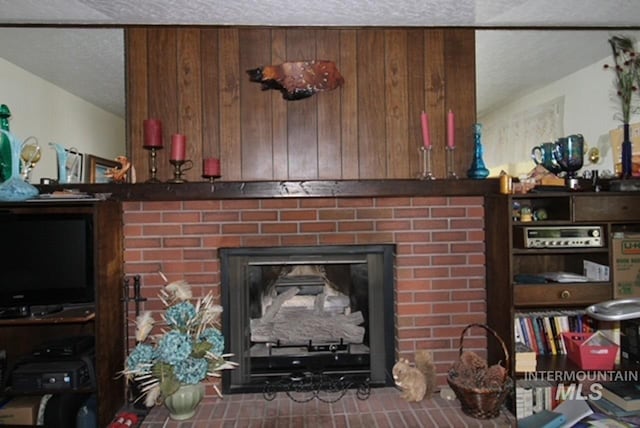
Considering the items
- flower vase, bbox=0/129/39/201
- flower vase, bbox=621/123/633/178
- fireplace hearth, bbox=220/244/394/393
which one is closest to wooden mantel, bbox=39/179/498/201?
flower vase, bbox=0/129/39/201

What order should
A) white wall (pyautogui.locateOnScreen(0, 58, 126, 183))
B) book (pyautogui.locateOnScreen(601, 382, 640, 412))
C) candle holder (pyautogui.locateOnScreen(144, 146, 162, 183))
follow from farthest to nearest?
1. white wall (pyautogui.locateOnScreen(0, 58, 126, 183))
2. candle holder (pyautogui.locateOnScreen(144, 146, 162, 183))
3. book (pyautogui.locateOnScreen(601, 382, 640, 412))

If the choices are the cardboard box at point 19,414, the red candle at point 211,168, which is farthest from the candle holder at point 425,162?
the cardboard box at point 19,414

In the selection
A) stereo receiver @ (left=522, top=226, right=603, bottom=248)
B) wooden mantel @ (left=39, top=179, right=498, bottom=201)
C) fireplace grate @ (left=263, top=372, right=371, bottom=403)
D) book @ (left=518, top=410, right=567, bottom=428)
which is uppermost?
wooden mantel @ (left=39, top=179, right=498, bottom=201)

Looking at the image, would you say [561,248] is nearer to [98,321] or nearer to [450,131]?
[450,131]

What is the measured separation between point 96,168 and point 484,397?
2.25 m

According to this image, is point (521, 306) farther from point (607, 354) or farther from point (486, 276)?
point (607, 354)

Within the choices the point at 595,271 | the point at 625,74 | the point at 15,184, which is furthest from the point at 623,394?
the point at 15,184

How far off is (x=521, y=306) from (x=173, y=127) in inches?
77.9

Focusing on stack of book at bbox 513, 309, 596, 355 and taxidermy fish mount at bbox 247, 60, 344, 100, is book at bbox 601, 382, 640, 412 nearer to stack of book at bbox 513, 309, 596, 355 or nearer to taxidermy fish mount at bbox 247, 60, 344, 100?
stack of book at bbox 513, 309, 596, 355

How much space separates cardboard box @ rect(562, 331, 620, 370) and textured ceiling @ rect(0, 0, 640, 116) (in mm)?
1329

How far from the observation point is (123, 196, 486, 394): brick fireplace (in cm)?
217

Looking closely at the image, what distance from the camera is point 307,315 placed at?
2.46 m

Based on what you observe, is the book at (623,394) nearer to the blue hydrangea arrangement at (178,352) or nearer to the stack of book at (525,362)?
the stack of book at (525,362)

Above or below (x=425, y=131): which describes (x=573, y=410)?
below
